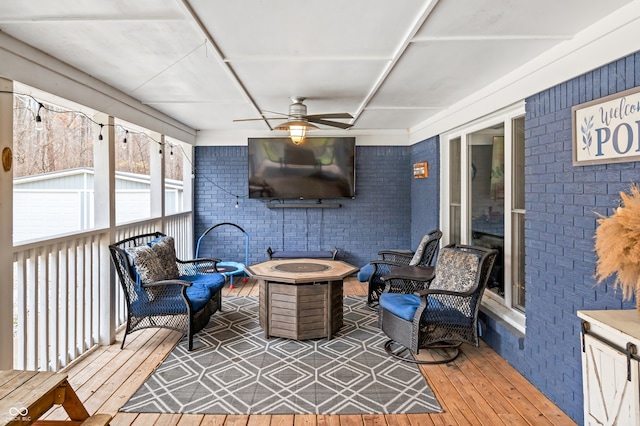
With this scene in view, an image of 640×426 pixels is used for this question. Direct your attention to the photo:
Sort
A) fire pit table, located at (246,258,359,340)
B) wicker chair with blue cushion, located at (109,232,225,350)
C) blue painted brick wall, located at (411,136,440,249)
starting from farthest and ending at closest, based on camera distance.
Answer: blue painted brick wall, located at (411,136,440,249)
fire pit table, located at (246,258,359,340)
wicker chair with blue cushion, located at (109,232,225,350)

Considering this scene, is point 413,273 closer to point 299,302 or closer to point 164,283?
point 299,302

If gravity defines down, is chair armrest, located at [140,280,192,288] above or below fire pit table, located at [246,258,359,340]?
above

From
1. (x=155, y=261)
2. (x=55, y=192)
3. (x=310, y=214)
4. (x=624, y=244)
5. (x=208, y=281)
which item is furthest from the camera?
(x=55, y=192)

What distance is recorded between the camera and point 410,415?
2.52 meters

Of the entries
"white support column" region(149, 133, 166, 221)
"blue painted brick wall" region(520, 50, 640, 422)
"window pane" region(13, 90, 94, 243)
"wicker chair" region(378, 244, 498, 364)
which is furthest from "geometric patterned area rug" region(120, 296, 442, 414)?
"window pane" region(13, 90, 94, 243)

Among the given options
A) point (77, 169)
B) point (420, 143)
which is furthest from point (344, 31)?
point (77, 169)

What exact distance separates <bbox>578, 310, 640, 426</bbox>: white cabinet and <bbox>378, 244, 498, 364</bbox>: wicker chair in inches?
52.1

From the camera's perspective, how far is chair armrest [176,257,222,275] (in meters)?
4.61

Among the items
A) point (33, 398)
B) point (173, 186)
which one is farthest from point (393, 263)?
point (173, 186)

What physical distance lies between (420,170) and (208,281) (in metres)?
3.55

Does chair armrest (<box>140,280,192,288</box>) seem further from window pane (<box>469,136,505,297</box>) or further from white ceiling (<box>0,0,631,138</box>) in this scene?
window pane (<box>469,136,505,297</box>)

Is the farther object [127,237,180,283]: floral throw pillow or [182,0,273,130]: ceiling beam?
[127,237,180,283]: floral throw pillow

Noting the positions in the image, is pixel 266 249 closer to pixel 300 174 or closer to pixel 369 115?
pixel 300 174

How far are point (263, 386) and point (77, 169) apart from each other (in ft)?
22.4
